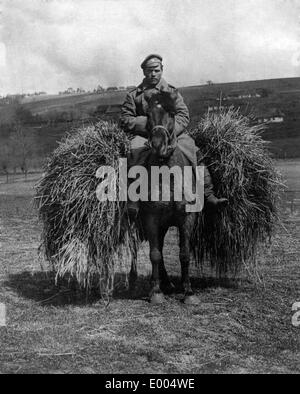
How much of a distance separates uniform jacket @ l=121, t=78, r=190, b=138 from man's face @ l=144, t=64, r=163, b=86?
0.23 ft

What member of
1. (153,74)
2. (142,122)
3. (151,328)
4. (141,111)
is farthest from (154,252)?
(153,74)

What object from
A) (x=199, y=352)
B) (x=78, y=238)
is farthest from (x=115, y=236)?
(x=199, y=352)

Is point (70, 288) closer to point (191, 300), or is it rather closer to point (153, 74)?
point (191, 300)

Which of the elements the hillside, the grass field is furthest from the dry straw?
the hillside

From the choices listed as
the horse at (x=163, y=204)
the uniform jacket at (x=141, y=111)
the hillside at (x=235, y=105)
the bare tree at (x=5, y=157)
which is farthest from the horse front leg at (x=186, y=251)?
the bare tree at (x=5, y=157)

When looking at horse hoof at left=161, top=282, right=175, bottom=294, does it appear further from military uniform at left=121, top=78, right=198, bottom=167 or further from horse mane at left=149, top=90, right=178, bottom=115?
horse mane at left=149, top=90, right=178, bottom=115

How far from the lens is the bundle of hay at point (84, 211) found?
607 centimetres

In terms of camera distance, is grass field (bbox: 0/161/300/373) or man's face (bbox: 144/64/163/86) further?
man's face (bbox: 144/64/163/86)

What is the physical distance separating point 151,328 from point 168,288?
173 cm

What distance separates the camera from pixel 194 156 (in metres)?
6.34

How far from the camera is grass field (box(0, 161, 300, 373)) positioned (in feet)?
14.4

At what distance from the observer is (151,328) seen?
535cm

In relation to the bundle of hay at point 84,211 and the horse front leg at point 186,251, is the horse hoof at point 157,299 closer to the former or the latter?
the horse front leg at point 186,251

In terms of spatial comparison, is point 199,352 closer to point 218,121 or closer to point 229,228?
point 229,228
